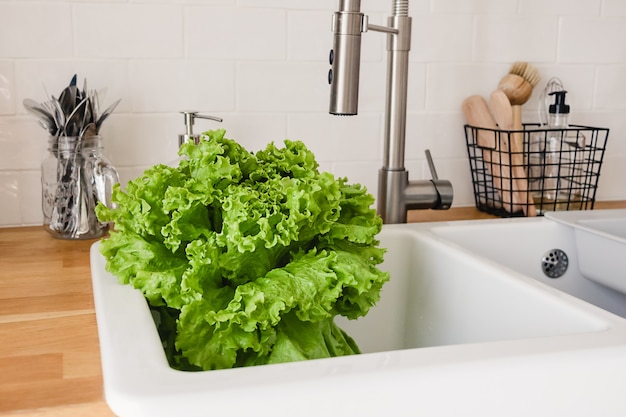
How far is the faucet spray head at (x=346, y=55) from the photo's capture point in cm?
115

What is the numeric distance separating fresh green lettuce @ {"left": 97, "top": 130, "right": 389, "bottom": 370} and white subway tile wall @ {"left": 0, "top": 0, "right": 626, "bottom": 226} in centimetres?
60

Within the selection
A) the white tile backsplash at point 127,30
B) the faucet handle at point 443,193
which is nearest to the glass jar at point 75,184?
the white tile backsplash at point 127,30

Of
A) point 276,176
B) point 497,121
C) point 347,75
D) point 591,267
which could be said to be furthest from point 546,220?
point 276,176

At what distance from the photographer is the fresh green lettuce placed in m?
0.67

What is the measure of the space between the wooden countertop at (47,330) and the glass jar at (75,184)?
31mm

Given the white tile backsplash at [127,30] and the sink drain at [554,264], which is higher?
the white tile backsplash at [127,30]

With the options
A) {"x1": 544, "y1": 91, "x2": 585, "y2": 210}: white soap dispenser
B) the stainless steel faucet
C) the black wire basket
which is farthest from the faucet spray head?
{"x1": 544, "y1": 91, "x2": 585, "y2": 210}: white soap dispenser

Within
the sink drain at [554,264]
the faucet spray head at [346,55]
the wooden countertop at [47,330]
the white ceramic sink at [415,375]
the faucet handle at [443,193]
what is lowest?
the sink drain at [554,264]

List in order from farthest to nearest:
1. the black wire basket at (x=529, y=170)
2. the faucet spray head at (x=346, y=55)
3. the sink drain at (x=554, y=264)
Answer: the black wire basket at (x=529, y=170)
the sink drain at (x=554, y=264)
the faucet spray head at (x=346, y=55)

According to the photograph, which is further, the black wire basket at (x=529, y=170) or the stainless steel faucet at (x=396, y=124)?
the black wire basket at (x=529, y=170)

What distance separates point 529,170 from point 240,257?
93cm

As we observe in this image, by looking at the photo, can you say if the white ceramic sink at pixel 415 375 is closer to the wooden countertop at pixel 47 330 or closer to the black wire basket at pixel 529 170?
the wooden countertop at pixel 47 330

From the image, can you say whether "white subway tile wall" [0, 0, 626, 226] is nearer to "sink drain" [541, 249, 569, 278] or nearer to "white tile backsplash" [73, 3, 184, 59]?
"white tile backsplash" [73, 3, 184, 59]

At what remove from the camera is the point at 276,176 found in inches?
30.5
